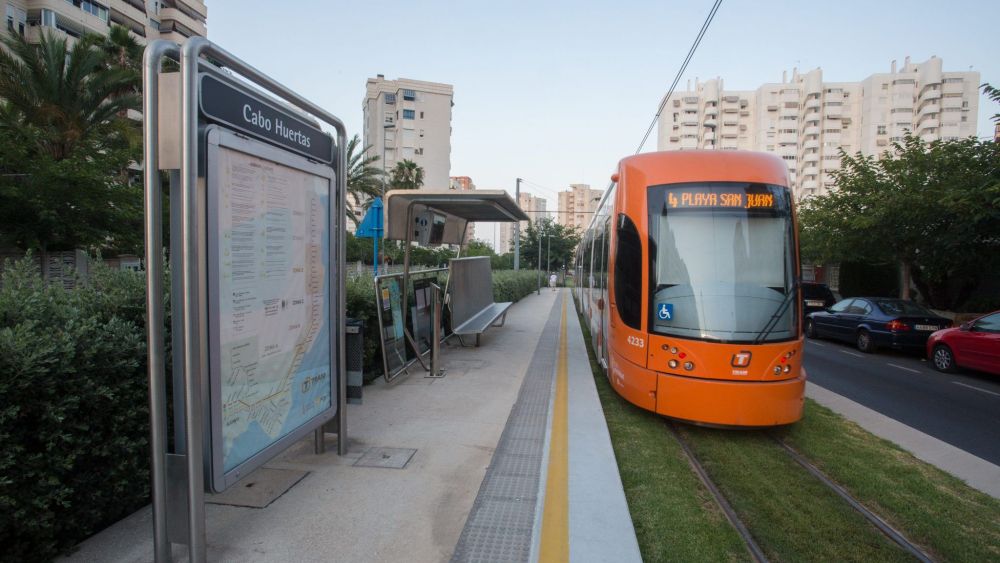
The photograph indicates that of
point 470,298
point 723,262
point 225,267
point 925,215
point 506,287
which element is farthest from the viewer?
point 506,287

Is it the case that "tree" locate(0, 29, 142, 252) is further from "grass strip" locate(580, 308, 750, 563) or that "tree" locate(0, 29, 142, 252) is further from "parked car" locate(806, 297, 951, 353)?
"parked car" locate(806, 297, 951, 353)

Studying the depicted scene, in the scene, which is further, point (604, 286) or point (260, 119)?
point (604, 286)

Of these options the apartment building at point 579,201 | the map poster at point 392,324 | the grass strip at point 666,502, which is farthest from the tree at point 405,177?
the apartment building at point 579,201

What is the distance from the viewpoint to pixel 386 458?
4703mm

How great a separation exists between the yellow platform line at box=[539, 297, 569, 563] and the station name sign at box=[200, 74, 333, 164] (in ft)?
10.3

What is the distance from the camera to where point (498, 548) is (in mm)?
3254

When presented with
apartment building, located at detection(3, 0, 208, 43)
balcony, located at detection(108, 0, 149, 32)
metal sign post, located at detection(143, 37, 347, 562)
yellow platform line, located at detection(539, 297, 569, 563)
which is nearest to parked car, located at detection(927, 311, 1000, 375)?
yellow platform line, located at detection(539, 297, 569, 563)

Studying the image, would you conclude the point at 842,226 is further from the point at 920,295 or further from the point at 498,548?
the point at 498,548

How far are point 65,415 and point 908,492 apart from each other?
19.4 ft

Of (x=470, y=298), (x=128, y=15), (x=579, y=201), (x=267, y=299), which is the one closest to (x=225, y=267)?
(x=267, y=299)

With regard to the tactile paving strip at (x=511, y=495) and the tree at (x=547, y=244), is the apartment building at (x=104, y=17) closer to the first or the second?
the tactile paving strip at (x=511, y=495)

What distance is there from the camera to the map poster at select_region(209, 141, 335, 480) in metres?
3.07

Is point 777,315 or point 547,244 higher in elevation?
point 547,244

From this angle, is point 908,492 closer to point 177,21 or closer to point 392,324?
point 392,324
